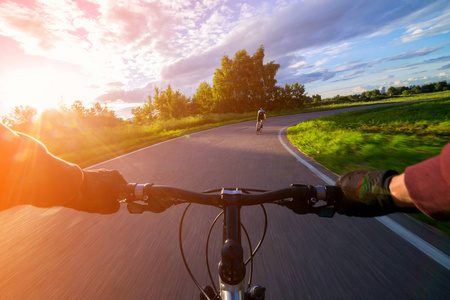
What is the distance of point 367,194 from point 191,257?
211cm

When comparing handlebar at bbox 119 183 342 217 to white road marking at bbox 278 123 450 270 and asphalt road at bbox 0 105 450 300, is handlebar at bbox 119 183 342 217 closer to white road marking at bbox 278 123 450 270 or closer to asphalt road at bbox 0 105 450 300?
asphalt road at bbox 0 105 450 300

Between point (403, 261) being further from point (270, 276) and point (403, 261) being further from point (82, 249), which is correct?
point (82, 249)

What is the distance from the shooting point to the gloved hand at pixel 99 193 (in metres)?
1.14

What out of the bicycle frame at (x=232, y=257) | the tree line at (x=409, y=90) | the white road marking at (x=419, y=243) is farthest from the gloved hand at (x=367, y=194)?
the tree line at (x=409, y=90)

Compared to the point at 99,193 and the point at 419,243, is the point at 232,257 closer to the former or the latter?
the point at 99,193

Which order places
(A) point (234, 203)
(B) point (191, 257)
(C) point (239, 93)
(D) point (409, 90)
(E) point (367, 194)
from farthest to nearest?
(D) point (409, 90) → (C) point (239, 93) → (B) point (191, 257) → (A) point (234, 203) → (E) point (367, 194)

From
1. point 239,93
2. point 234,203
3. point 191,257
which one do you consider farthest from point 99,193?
point 239,93

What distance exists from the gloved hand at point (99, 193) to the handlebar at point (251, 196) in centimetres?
7

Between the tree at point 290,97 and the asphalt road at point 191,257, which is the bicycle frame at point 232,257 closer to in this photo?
the asphalt road at point 191,257

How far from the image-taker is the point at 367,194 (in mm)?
1007

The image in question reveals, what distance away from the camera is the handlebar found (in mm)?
1127

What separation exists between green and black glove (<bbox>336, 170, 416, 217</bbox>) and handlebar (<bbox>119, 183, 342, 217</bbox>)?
58 millimetres

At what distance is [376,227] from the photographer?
302cm

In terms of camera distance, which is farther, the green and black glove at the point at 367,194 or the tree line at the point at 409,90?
the tree line at the point at 409,90
